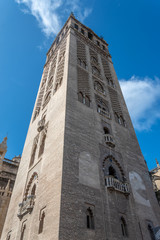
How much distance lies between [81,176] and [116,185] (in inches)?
90.1

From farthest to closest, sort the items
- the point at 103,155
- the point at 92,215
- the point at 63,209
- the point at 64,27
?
the point at 64,27, the point at 103,155, the point at 92,215, the point at 63,209

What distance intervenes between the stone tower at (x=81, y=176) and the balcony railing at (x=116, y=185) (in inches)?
0.9

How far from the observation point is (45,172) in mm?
10805

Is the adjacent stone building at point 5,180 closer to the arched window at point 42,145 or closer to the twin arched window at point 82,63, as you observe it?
the arched window at point 42,145

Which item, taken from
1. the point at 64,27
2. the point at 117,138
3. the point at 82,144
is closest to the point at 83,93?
the point at 117,138

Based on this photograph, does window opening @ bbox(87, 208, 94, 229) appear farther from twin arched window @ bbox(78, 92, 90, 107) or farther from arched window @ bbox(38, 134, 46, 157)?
twin arched window @ bbox(78, 92, 90, 107)

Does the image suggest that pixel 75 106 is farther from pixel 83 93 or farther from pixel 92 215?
pixel 92 215

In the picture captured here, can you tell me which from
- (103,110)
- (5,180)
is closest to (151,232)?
(103,110)

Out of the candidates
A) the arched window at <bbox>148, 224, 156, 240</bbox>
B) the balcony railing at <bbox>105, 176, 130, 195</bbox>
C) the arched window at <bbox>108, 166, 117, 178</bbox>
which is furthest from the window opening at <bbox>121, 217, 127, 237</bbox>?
the arched window at <bbox>108, 166, 117, 178</bbox>

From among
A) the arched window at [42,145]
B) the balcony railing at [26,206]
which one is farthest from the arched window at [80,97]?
the balcony railing at [26,206]

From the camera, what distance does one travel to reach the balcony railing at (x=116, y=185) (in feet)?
34.4

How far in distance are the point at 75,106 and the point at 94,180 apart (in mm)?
4955

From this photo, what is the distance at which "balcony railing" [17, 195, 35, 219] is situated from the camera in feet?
33.5

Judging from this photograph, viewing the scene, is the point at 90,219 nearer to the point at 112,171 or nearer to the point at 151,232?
the point at 112,171
